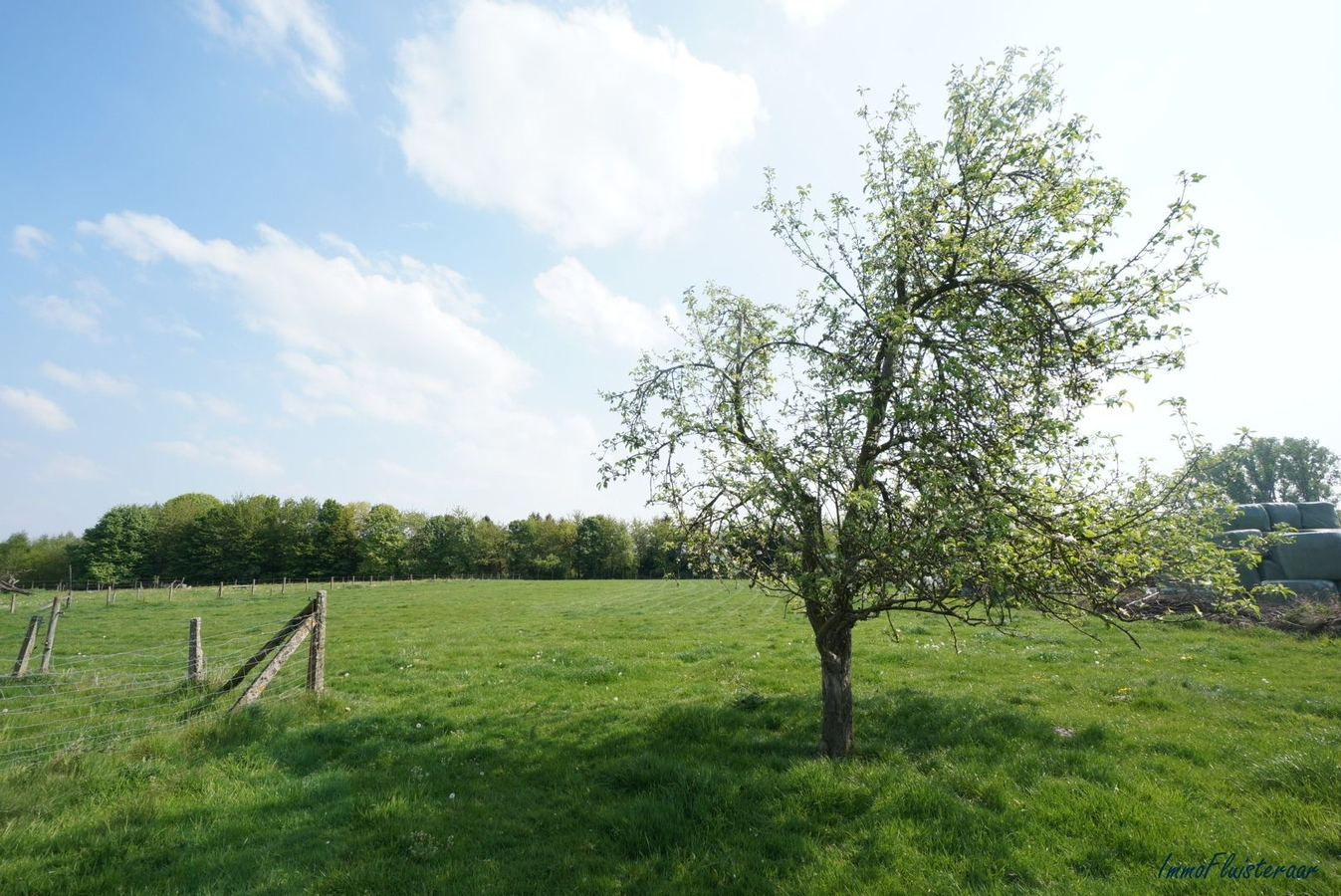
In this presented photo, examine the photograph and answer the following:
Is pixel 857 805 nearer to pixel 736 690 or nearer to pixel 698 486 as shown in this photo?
pixel 698 486

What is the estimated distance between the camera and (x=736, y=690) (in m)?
13.8

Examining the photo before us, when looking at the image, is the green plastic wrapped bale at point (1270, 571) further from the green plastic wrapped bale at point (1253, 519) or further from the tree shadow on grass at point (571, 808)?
the tree shadow on grass at point (571, 808)

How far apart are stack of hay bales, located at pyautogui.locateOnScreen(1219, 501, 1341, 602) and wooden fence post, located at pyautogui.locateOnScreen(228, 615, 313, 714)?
31.0 m

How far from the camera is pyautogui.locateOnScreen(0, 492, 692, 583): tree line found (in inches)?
4063

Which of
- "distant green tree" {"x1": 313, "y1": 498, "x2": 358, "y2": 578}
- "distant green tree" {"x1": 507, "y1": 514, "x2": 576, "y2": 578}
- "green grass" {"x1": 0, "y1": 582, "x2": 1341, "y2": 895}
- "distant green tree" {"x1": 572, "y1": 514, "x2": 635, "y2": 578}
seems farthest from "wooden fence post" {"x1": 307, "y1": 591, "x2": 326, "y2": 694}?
"distant green tree" {"x1": 313, "y1": 498, "x2": 358, "y2": 578}

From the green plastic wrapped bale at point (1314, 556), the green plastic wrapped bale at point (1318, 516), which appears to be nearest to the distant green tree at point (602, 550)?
the green plastic wrapped bale at point (1318, 516)

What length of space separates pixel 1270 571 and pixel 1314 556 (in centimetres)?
241

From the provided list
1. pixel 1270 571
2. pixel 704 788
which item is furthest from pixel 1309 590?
pixel 704 788

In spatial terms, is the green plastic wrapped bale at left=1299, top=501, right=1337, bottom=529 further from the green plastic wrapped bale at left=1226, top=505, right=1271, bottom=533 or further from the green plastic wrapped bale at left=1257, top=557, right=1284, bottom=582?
the green plastic wrapped bale at left=1257, top=557, right=1284, bottom=582

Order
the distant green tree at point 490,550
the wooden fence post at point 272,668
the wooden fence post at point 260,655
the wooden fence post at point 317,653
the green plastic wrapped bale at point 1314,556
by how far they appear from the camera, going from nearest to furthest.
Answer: the wooden fence post at point 272,668
the wooden fence post at point 260,655
the wooden fence post at point 317,653
the green plastic wrapped bale at point 1314,556
the distant green tree at point 490,550

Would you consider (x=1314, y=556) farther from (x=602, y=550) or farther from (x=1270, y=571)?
(x=602, y=550)

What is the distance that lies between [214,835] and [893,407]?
1010 centimetres

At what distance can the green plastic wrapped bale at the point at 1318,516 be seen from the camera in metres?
29.2

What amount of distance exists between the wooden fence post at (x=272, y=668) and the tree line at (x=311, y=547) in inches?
3348
